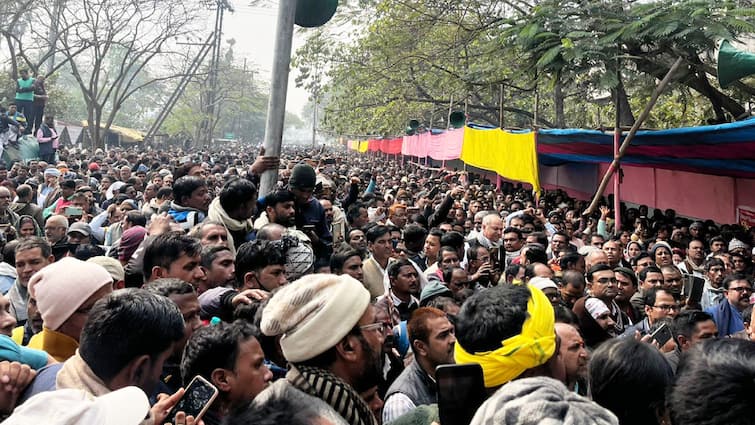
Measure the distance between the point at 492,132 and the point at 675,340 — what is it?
810 centimetres

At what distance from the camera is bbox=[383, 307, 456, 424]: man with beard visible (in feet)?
8.81

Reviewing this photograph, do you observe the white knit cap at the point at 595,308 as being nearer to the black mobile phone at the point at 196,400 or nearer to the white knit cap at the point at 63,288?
the black mobile phone at the point at 196,400

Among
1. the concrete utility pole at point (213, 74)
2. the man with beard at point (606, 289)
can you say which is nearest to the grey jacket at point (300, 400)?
the man with beard at point (606, 289)

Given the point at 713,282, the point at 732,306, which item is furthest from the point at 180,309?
the point at 713,282

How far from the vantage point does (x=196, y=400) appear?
1912 millimetres

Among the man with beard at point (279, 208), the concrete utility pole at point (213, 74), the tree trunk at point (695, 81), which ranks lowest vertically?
the man with beard at point (279, 208)

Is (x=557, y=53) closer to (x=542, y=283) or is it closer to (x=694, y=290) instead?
(x=694, y=290)

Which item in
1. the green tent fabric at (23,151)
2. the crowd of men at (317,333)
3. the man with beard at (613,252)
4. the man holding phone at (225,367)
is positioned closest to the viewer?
the crowd of men at (317,333)

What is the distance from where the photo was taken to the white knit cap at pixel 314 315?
6.21ft

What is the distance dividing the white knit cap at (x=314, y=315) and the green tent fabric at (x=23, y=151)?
650 inches

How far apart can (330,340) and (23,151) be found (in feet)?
56.7

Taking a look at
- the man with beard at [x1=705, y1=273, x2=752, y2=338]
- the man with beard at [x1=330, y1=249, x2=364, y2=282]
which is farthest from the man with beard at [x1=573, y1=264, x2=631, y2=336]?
the man with beard at [x1=330, y1=249, x2=364, y2=282]

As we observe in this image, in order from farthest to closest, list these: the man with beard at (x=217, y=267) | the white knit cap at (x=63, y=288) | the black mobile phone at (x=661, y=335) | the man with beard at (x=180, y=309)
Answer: the man with beard at (x=217, y=267) → the black mobile phone at (x=661, y=335) → the man with beard at (x=180, y=309) → the white knit cap at (x=63, y=288)

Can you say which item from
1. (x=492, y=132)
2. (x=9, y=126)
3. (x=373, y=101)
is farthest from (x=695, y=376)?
(x=373, y=101)
